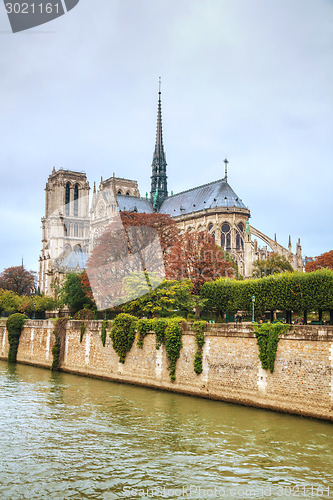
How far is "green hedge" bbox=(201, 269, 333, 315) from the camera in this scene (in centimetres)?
2453

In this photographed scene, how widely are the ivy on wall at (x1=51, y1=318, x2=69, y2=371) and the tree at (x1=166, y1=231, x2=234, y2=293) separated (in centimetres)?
706

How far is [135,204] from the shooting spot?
7906cm

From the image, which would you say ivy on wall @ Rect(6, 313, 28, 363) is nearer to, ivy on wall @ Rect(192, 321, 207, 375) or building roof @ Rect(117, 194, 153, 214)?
ivy on wall @ Rect(192, 321, 207, 375)

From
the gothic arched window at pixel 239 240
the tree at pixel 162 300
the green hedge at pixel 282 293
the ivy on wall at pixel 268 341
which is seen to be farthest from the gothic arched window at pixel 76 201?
the ivy on wall at pixel 268 341

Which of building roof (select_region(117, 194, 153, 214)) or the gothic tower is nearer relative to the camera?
building roof (select_region(117, 194, 153, 214))

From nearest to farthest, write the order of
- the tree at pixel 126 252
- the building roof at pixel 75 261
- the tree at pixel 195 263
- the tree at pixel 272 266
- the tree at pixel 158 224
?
the tree at pixel 195 263
the tree at pixel 126 252
the tree at pixel 158 224
the tree at pixel 272 266
the building roof at pixel 75 261

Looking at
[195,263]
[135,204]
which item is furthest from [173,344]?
[135,204]

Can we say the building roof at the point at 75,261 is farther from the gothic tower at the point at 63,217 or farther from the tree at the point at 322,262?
the tree at the point at 322,262

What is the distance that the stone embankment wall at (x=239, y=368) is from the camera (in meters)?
16.5

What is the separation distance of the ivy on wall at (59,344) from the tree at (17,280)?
156ft

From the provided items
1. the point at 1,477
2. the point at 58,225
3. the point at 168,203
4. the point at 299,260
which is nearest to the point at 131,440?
the point at 1,477

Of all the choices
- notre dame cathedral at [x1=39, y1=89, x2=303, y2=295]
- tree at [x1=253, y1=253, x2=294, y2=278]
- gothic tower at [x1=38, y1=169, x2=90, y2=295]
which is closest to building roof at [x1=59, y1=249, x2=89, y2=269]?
notre dame cathedral at [x1=39, y1=89, x2=303, y2=295]

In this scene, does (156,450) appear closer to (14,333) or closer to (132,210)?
(14,333)

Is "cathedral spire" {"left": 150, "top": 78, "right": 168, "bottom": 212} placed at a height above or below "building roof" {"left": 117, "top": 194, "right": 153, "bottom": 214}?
above
